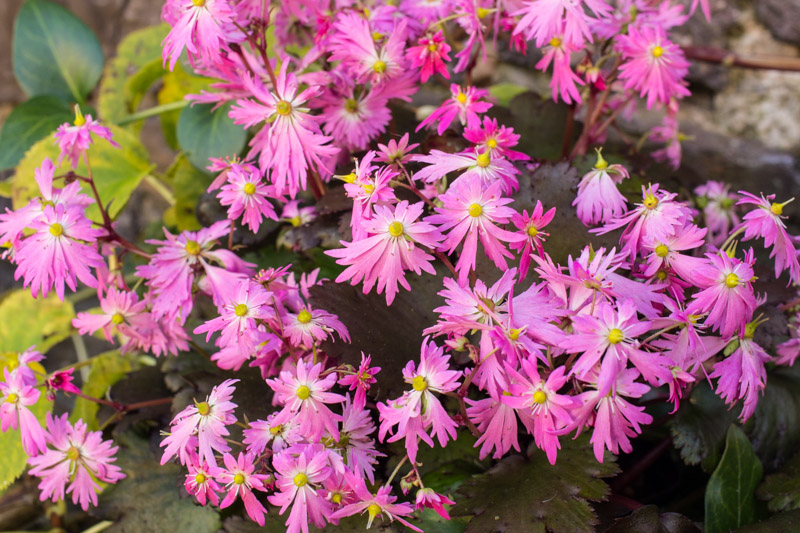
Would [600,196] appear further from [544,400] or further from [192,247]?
[192,247]

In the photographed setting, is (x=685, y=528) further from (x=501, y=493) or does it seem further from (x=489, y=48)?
(x=489, y=48)

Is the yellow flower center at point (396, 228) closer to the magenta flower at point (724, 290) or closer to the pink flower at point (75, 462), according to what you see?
the magenta flower at point (724, 290)

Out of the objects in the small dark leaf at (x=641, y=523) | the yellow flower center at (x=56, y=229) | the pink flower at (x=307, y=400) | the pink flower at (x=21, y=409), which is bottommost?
the small dark leaf at (x=641, y=523)

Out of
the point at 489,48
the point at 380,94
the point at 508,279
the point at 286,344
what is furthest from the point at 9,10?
the point at 508,279

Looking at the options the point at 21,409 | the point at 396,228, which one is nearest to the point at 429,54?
the point at 396,228

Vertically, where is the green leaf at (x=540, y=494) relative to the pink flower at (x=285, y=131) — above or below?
below

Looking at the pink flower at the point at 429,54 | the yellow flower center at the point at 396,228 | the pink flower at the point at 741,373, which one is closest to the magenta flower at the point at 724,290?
the pink flower at the point at 741,373
